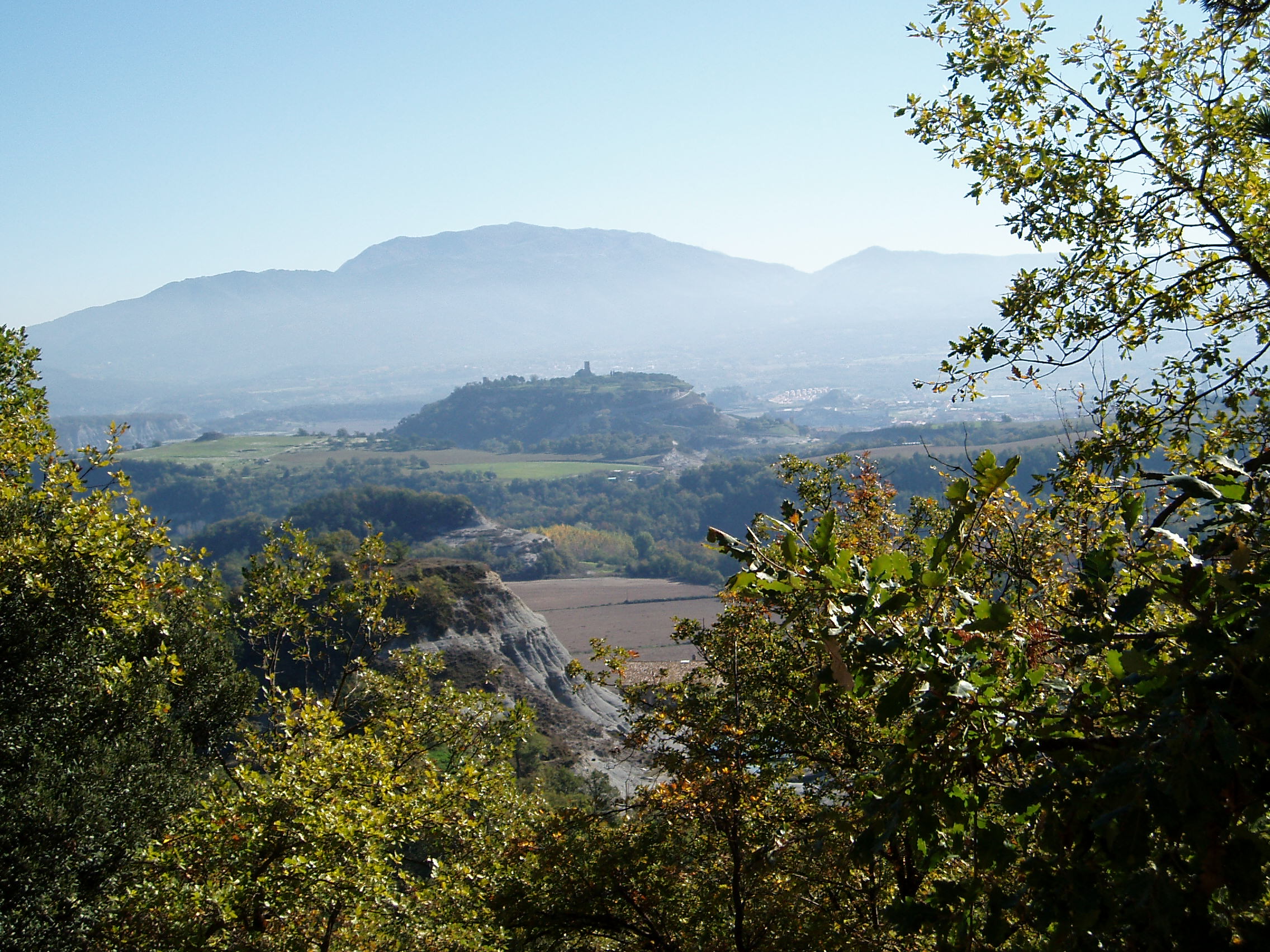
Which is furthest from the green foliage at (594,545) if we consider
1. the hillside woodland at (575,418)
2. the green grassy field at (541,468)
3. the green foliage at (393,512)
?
the hillside woodland at (575,418)

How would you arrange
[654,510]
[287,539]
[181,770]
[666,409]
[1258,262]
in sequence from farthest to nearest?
[666,409]
[654,510]
[287,539]
[181,770]
[1258,262]

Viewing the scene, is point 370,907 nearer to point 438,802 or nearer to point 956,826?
point 438,802

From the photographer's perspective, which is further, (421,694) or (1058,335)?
(421,694)

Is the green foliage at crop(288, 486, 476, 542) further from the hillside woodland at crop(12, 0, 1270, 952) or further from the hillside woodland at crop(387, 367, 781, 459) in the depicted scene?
the hillside woodland at crop(12, 0, 1270, 952)

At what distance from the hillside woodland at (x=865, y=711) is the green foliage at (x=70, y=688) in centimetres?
3

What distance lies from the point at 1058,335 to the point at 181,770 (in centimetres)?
1043

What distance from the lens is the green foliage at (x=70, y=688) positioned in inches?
293

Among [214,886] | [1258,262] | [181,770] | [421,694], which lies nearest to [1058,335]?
[1258,262]

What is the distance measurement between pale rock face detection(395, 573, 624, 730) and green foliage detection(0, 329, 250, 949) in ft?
96.8

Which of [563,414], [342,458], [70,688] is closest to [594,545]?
[342,458]

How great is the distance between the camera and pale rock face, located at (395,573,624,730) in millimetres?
40656

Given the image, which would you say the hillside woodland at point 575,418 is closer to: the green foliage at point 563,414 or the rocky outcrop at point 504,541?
the green foliage at point 563,414

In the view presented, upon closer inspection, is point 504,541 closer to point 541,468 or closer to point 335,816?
point 541,468

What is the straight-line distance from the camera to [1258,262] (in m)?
5.20
